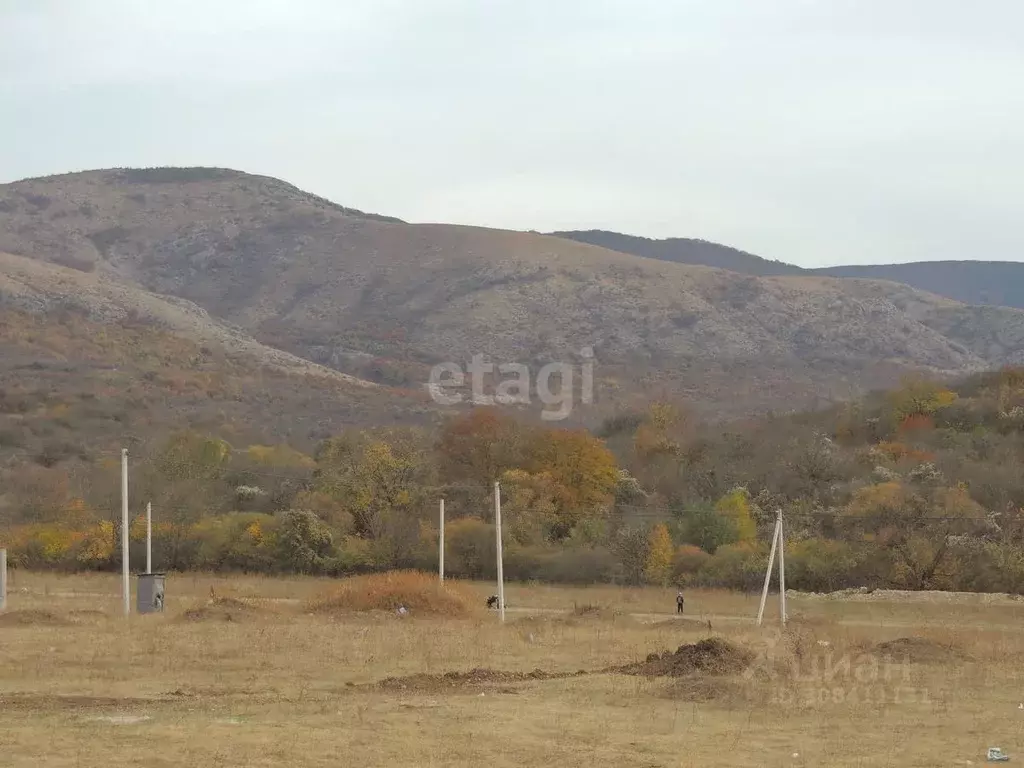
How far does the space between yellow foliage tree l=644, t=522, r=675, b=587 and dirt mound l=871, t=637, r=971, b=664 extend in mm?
24406

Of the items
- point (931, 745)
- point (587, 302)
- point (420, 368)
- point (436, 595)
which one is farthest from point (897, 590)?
point (587, 302)

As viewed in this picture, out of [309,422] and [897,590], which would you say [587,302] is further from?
[897,590]

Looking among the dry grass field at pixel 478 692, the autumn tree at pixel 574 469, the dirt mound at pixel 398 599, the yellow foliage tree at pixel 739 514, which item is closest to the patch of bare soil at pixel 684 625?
the dry grass field at pixel 478 692

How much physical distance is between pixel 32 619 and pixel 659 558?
83.1 feet

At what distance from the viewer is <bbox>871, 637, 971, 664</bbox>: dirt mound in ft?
70.2

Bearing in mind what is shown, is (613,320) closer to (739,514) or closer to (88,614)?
(739,514)

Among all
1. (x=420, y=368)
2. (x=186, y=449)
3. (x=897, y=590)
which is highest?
(x=420, y=368)

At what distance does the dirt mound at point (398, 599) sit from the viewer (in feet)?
98.2

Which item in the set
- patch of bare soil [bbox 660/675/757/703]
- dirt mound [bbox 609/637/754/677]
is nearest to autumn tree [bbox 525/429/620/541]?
dirt mound [bbox 609/637/754/677]

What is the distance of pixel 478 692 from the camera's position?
1784 centimetres

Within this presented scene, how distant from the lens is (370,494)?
187 feet

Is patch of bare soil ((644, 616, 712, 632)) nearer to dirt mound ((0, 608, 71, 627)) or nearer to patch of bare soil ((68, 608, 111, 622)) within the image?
patch of bare soil ((68, 608, 111, 622))

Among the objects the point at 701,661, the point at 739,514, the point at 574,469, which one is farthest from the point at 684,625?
the point at 574,469

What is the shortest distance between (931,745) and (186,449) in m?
56.0
